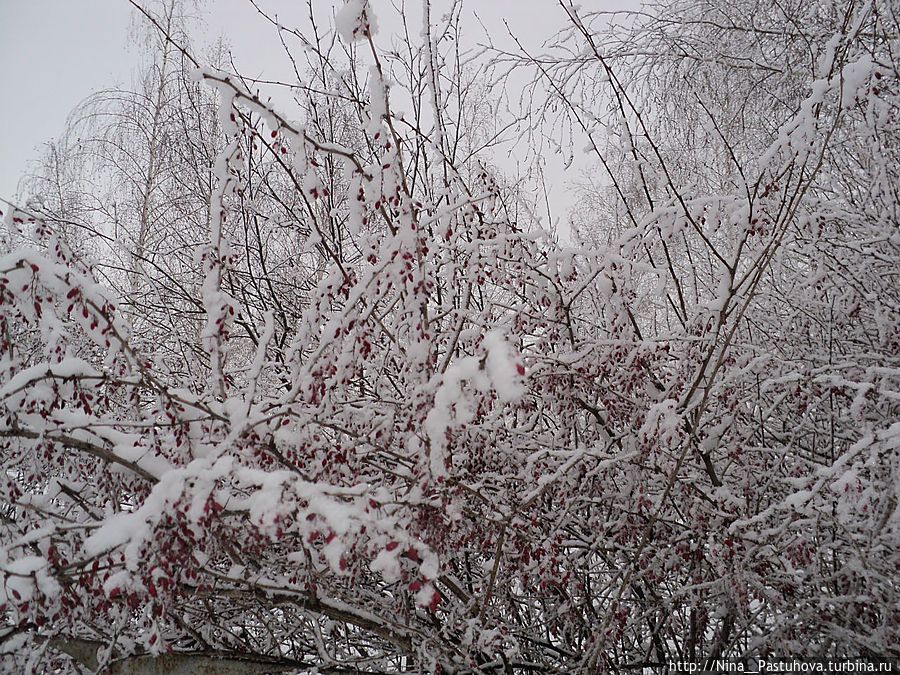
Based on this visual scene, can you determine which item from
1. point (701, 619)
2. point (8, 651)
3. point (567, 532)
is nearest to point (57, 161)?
point (8, 651)

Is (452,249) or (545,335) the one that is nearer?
(452,249)

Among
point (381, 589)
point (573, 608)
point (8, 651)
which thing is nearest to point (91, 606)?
point (8, 651)

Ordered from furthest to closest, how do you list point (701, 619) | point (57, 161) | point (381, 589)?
1. point (57, 161)
2. point (381, 589)
3. point (701, 619)

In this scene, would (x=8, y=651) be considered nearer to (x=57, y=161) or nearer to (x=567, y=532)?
(x=567, y=532)

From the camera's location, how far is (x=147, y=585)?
1185mm

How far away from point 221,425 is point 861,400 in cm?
202

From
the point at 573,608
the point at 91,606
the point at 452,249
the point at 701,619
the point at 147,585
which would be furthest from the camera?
the point at 701,619

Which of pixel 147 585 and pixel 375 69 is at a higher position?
pixel 375 69

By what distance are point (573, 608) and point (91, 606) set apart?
65.2 inches

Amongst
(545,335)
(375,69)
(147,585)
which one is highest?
(375,69)

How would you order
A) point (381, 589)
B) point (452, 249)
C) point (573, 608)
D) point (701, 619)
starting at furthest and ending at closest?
point (381, 589) → point (701, 619) → point (573, 608) → point (452, 249)

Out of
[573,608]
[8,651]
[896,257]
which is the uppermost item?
[896,257]

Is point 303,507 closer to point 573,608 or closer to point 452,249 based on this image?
point 452,249

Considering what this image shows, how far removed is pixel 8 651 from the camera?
5.79ft
